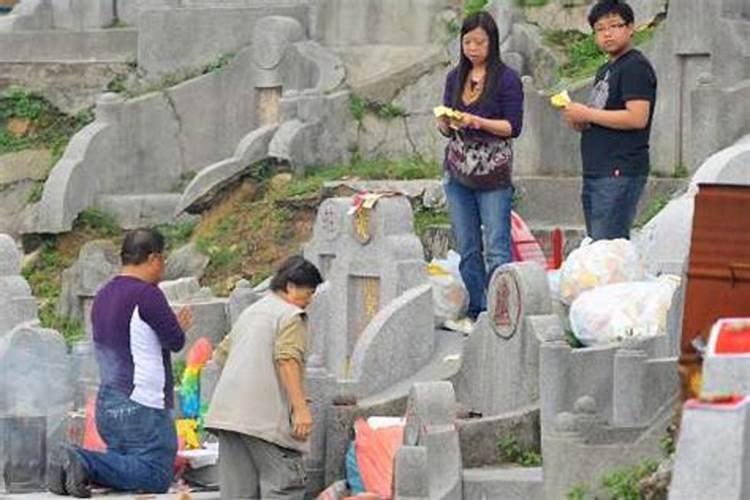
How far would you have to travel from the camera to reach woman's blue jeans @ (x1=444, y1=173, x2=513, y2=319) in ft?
50.4

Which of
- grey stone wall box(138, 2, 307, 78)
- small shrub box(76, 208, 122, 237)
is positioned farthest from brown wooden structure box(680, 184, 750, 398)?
grey stone wall box(138, 2, 307, 78)

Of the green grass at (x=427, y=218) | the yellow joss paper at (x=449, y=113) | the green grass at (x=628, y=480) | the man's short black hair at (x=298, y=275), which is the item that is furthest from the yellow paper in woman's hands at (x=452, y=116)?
the green grass at (x=427, y=218)

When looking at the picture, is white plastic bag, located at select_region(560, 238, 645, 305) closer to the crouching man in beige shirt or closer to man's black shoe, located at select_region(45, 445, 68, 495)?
the crouching man in beige shirt

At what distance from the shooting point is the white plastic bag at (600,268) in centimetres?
1443

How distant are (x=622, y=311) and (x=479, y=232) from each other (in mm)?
1809

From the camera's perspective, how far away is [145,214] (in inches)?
965

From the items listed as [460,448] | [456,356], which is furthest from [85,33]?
[460,448]

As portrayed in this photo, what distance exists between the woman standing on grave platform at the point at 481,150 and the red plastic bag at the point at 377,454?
1911 mm

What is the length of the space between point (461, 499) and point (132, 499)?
1.77 m

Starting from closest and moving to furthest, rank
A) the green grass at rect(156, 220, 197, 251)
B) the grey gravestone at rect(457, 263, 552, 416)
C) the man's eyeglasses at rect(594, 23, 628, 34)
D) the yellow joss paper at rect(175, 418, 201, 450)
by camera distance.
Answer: the grey gravestone at rect(457, 263, 552, 416) → the yellow joss paper at rect(175, 418, 201, 450) → the man's eyeglasses at rect(594, 23, 628, 34) → the green grass at rect(156, 220, 197, 251)

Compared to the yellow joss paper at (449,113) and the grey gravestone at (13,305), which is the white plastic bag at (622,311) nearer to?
the yellow joss paper at (449,113)

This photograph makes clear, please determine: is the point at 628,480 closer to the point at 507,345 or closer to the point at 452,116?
the point at 507,345

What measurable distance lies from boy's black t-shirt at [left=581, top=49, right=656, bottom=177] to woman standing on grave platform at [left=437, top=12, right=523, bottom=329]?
1.84 ft

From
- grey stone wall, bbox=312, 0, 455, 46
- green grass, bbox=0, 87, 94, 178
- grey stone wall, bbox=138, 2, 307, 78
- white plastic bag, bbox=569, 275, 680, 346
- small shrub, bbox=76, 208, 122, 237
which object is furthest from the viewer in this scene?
green grass, bbox=0, 87, 94, 178
